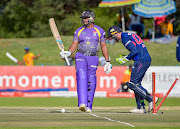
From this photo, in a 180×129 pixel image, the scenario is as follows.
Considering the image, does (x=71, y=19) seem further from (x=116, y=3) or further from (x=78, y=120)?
(x=78, y=120)

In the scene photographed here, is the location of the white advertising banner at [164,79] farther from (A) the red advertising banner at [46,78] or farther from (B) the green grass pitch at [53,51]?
(B) the green grass pitch at [53,51]

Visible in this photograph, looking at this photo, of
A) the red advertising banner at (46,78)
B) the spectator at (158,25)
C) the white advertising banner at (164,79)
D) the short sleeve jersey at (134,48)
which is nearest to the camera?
the short sleeve jersey at (134,48)

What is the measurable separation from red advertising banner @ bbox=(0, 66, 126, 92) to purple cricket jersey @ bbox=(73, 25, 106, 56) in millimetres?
12376

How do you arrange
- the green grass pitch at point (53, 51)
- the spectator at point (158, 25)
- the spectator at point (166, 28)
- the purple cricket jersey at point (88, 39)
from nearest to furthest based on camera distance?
the purple cricket jersey at point (88, 39), the green grass pitch at point (53, 51), the spectator at point (166, 28), the spectator at point (158, 25)

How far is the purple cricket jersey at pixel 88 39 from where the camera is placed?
1165 centimetres

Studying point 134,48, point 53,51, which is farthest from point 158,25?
point 134,48

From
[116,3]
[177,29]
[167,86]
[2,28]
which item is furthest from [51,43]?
[2,28]

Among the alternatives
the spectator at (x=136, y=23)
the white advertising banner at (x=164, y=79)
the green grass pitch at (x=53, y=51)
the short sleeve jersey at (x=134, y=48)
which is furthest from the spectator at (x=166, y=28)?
the short sleeve jersey at (x=134, y=48)

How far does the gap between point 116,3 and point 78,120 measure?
22.3 metres

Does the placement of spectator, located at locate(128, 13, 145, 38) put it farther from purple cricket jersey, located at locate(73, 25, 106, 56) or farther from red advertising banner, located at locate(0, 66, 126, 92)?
purple cricket jersey, located at locate(73, 25, 106, 56)

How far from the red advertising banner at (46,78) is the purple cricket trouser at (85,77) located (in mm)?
12196

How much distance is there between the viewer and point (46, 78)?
24.3 meters

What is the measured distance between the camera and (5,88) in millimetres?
24188

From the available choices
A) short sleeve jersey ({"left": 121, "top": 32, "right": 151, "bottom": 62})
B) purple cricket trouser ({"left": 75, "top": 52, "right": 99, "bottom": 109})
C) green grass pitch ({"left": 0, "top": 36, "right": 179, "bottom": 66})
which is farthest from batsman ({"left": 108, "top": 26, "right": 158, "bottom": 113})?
green grass pitch ({"left": 0, "top": 36, "right": 179, "bottom": 66})
